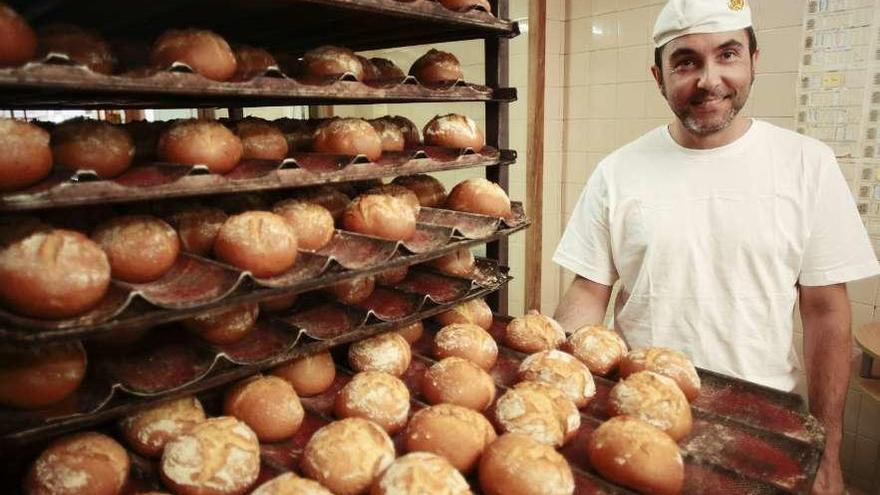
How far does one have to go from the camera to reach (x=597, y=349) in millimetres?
1595

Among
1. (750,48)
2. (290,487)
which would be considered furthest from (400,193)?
(750,48)

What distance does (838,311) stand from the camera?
83.2 inches

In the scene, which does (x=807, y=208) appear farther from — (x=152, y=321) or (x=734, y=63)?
(x=152, y=321)

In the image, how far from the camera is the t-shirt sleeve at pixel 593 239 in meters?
2.47

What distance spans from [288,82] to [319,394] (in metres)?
0.76

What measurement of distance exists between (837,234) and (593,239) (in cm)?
89

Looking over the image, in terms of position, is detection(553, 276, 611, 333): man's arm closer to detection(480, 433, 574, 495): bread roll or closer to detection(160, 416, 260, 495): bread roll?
detection(480, 433, 574, 495): bread roll

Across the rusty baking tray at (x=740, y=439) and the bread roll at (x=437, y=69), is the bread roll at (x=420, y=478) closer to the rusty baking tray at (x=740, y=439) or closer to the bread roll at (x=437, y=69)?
the rusty baking tray at (x=740, y=439)

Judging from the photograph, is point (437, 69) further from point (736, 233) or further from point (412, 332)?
point (736, 233)

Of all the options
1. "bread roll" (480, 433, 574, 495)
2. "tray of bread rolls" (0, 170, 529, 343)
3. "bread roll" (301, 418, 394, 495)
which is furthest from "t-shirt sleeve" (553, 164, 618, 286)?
"bread roll" (301, 418, 394, 495)

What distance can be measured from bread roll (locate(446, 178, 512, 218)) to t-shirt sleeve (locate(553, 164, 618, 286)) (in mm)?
861

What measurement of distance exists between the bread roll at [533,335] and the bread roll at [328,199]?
623 millimetres

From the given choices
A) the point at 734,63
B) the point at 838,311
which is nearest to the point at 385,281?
the point at 734,63

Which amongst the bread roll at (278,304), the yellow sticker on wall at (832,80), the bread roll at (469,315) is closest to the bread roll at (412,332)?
the bread roll at (469,315)
